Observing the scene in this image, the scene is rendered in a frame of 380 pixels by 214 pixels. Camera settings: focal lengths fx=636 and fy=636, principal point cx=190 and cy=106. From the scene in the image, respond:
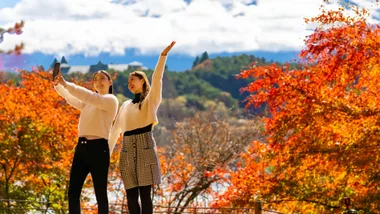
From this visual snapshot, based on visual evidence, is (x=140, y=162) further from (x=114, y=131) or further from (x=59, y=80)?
(x=59, y=80)

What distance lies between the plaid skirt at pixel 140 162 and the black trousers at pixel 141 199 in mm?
49

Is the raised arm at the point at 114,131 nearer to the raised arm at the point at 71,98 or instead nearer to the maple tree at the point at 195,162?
the raised arm at the point at 71,98

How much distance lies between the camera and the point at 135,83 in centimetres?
517

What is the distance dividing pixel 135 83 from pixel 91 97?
0.38 meters

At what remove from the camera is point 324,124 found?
890 centimetres

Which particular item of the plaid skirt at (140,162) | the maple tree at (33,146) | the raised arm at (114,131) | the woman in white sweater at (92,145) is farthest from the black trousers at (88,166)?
the maple tree at (33,146)

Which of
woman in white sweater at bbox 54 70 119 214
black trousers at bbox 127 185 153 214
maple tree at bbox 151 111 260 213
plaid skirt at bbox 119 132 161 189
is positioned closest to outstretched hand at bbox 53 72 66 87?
woman in white sweater at bbox 54 70 119 214

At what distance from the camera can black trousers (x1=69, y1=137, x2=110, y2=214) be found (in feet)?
16.5

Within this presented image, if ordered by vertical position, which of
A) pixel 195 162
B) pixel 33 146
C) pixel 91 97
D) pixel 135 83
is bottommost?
pixel 195 162

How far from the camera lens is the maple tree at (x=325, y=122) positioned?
8586mm

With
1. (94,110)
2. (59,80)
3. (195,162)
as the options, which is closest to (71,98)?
(94,110)

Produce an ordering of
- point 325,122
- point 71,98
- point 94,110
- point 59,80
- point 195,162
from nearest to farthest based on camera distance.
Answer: point 59,80 < point 94,110 < point 71,98 < point 325,122 < point 195,162

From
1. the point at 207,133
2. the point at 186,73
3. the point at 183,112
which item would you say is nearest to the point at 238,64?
the point at 186,73

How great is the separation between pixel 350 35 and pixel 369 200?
2255mm
